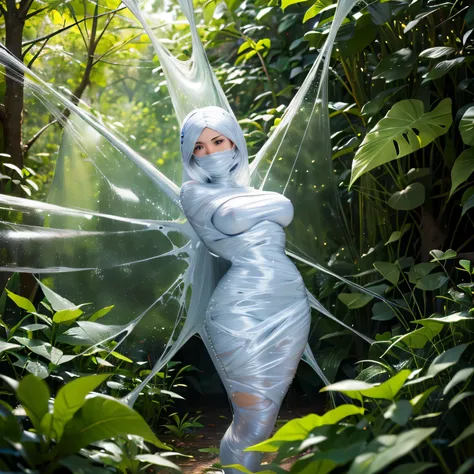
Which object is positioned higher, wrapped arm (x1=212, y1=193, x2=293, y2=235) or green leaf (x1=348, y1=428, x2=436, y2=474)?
wrapped arm (x1=212, y1=193, x2=293, y2=235)

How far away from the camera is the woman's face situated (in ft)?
7.53

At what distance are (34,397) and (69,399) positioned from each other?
8 cm

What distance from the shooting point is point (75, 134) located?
8.64ft

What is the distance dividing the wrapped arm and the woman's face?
0.18m

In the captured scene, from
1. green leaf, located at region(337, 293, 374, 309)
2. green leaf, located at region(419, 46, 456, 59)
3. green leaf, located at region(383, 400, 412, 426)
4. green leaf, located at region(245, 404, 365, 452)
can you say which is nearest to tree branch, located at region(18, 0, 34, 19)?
green leaf, located at region(419, 46, 456, 59)

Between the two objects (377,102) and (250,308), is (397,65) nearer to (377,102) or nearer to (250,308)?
(377,102)

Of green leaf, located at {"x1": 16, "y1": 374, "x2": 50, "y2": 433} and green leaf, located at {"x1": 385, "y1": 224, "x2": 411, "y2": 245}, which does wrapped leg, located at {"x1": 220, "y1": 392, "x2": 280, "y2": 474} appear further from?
green leaf, located at {"x1": 385, "y1": 224, "x2": 411, "y2": 245}

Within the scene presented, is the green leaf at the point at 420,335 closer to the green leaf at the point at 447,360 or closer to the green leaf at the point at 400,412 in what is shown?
the green leaf at the point at 447,360

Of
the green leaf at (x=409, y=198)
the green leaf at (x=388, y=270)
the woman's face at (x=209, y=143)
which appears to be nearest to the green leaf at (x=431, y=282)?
the green leaf at (x=388, y=270)

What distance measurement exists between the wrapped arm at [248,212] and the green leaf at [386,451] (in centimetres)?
91

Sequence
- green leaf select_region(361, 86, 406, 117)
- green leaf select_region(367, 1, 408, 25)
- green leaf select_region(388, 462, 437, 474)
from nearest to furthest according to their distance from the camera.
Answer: green leaf select_region(388, 462, 437, 474) < green leaf select_region(367, 1, 408, 25) < green leaf select_region(361, 86, 406, 117)

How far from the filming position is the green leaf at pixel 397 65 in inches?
114

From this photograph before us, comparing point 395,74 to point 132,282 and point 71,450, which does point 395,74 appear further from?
point 71,450

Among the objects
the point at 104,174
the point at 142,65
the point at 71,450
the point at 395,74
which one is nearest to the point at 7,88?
the point at 142,65
